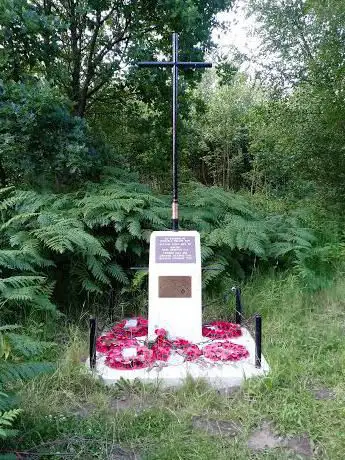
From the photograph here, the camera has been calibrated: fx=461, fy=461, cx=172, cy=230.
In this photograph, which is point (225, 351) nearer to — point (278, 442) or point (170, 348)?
point (170, 348)

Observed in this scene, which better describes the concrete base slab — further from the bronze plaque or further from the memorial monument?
the bronze plaque

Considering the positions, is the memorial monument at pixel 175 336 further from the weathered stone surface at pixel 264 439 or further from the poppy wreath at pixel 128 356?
the weathered stone surface at pixel 264 439

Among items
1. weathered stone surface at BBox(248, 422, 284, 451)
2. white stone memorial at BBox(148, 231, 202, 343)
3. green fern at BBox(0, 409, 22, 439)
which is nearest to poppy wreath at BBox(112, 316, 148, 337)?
white stone memorial at BBox(148, 231, 202, 343)

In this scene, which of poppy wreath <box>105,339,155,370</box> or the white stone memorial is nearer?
poppy wreath <box>105,339,155,370</box>

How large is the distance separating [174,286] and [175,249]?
33 centimetres

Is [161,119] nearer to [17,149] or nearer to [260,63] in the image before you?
[17,149]

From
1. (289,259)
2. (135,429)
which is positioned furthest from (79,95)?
(135,429)

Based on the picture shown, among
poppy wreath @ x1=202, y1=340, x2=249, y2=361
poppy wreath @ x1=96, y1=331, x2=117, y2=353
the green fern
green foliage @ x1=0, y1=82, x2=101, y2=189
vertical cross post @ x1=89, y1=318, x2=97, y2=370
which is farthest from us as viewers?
green foliage @ x1=0, y1=82, x2=101, y2=189

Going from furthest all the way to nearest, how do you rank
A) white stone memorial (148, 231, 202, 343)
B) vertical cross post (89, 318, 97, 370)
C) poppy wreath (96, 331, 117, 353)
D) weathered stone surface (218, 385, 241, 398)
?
white stone memorial (148, 231, 202, 343)
poppy wreath (96, 331, 117, 353)
vertical cross post (89, 318, 97, 370)
weathered stone surface (218, 385, 241, 398)

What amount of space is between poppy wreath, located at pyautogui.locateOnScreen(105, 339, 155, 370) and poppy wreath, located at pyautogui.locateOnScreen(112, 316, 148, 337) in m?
0.21

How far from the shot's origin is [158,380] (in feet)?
10.8

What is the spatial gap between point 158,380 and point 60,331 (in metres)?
1.29

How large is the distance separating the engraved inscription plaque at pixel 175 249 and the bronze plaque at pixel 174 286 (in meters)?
0.14

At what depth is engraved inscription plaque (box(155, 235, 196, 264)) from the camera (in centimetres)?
407
